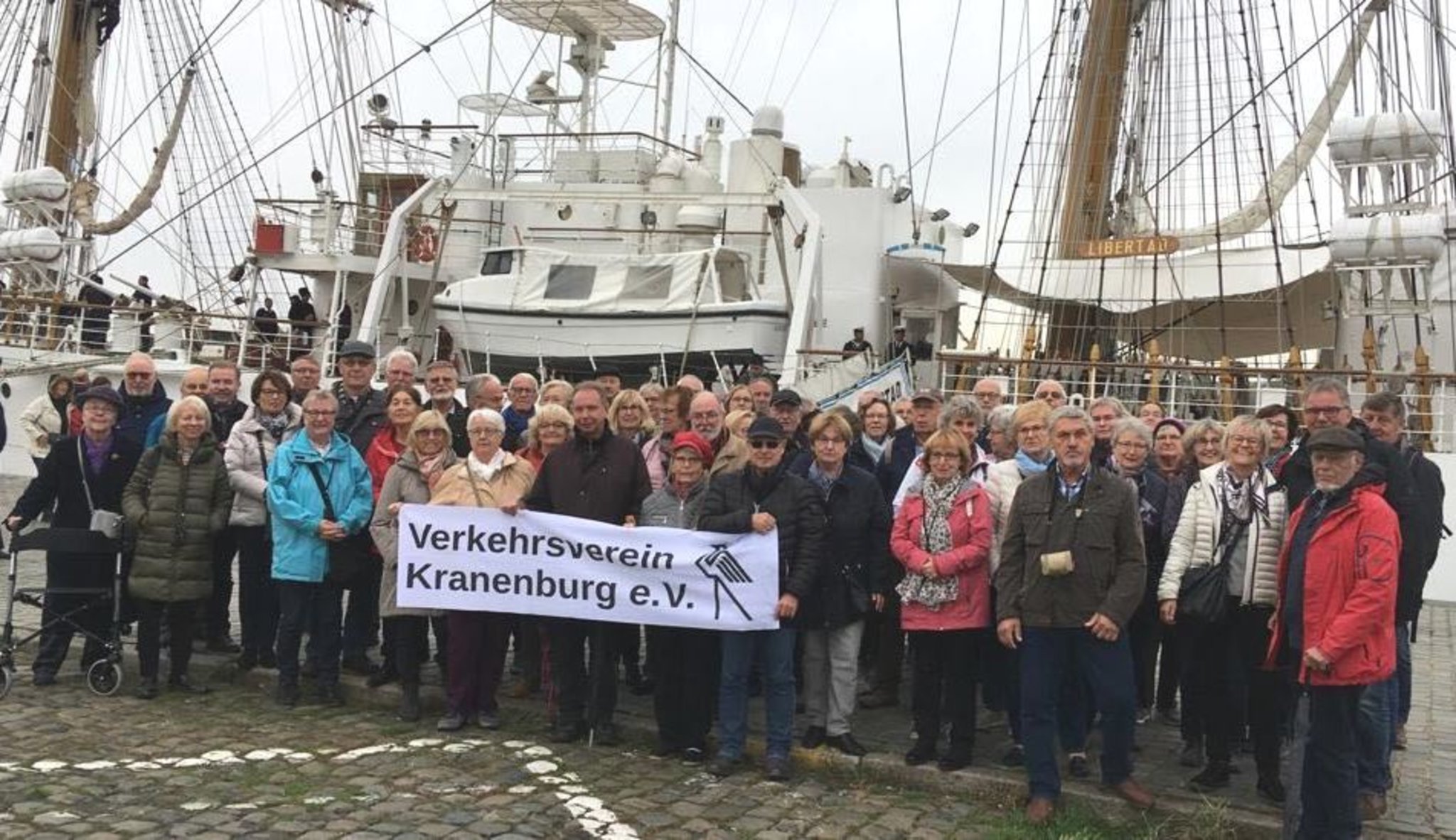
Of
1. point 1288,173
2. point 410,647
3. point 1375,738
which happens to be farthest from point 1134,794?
point 1288,173

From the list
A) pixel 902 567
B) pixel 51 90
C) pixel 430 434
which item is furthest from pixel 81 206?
pixel 902 567

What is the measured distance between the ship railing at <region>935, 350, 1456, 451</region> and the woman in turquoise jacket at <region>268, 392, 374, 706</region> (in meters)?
7.28

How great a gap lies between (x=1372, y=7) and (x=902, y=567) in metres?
17.6

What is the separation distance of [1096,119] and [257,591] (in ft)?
52.2

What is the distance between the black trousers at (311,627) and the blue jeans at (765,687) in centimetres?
250

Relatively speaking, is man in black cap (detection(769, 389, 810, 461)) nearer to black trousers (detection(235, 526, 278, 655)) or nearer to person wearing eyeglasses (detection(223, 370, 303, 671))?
person wearing eyeglasses (detection(223, 370, 303, 671))

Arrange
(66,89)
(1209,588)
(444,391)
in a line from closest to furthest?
(1209,588), (444,391), (66,89)

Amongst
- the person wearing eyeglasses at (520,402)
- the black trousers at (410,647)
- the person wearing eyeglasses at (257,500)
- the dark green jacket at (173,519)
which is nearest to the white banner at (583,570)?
the black trousers at (410,647)

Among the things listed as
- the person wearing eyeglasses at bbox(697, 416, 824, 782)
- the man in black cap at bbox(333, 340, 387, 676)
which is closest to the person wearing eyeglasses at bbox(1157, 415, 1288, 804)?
the person wearing eyeglasses at bbox(697, 416, 824, 782)

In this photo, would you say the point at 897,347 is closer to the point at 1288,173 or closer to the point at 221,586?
the point at 1288,173

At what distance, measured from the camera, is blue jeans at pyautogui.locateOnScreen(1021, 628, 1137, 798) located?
5770 millimetres

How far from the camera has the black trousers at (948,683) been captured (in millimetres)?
6352

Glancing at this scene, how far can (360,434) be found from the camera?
8.07 metres

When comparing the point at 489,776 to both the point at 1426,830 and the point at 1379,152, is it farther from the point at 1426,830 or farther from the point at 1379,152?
the point at 1379,152
